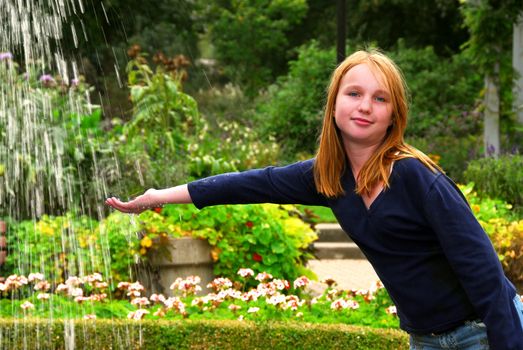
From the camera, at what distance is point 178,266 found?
653 cm

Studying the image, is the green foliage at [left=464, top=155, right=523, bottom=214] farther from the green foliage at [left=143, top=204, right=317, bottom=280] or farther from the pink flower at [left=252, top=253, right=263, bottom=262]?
the pink flower at [left=252, top=253, right=263, bottom=262]

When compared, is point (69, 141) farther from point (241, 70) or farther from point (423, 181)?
point (241, 70)

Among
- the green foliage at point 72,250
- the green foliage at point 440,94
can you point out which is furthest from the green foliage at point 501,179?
the green foliage at point 440,94

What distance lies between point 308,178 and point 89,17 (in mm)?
19162

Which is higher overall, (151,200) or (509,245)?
(151,200)

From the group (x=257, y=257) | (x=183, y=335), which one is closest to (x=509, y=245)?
(x=257, y=257)

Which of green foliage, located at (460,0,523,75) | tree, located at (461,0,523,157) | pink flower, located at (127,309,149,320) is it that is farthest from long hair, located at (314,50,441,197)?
green foliage, located at (460,0,523,75)

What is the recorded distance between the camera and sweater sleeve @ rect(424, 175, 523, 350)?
7.57ft

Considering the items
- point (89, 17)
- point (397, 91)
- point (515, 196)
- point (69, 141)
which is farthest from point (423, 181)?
point (89, 17)

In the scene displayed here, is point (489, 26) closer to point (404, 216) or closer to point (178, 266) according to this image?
point (178, 266)

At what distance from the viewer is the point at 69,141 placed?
26.7 ft

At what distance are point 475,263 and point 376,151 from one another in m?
0.44

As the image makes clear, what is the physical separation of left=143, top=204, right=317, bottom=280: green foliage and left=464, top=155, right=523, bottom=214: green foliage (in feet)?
12.5

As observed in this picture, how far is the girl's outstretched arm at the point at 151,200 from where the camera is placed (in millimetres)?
2754
